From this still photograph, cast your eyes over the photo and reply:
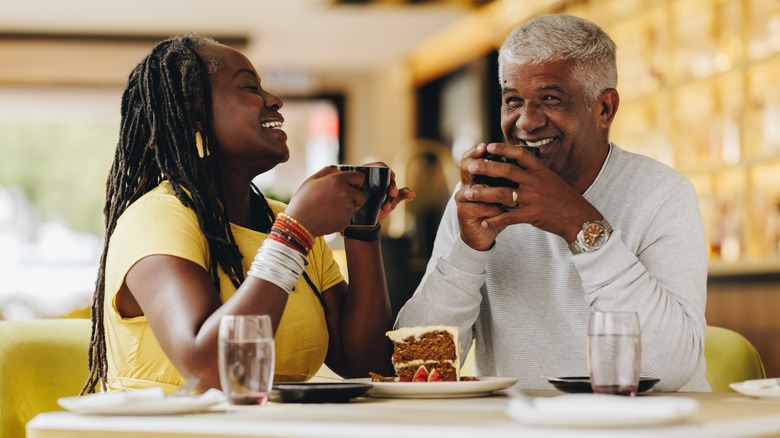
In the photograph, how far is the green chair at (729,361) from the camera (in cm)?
192

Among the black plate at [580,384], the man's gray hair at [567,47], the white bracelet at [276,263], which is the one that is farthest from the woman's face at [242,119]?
the black plate at [580,384]

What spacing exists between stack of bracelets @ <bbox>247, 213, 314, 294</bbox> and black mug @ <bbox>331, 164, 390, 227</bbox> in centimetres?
15

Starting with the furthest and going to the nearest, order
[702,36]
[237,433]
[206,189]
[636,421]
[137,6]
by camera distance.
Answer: [137,6]
[702,36]
[206,189]
[237,433]
[636,421]

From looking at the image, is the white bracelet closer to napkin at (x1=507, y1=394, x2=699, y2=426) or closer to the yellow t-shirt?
the yellow t-shirt

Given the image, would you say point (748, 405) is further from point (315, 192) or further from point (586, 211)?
point (315, 192)

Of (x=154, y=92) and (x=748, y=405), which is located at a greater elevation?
(x=154, y=92)

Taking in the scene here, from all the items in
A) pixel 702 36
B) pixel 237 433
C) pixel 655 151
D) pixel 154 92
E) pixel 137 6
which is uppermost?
pixel 137 6

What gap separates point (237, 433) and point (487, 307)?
39.2 inches

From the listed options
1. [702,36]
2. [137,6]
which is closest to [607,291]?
[702,36]

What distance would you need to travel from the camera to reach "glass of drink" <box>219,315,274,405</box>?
128 centimetres

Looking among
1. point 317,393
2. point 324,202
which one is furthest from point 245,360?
point 324,202

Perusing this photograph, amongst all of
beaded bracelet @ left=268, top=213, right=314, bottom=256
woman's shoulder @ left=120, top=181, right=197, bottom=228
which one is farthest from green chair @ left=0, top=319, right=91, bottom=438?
beaded bracelet @ left=268, top=213, right=314, bottom=256

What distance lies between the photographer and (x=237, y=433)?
106 cm

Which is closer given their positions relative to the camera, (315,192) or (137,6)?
(315,192)
